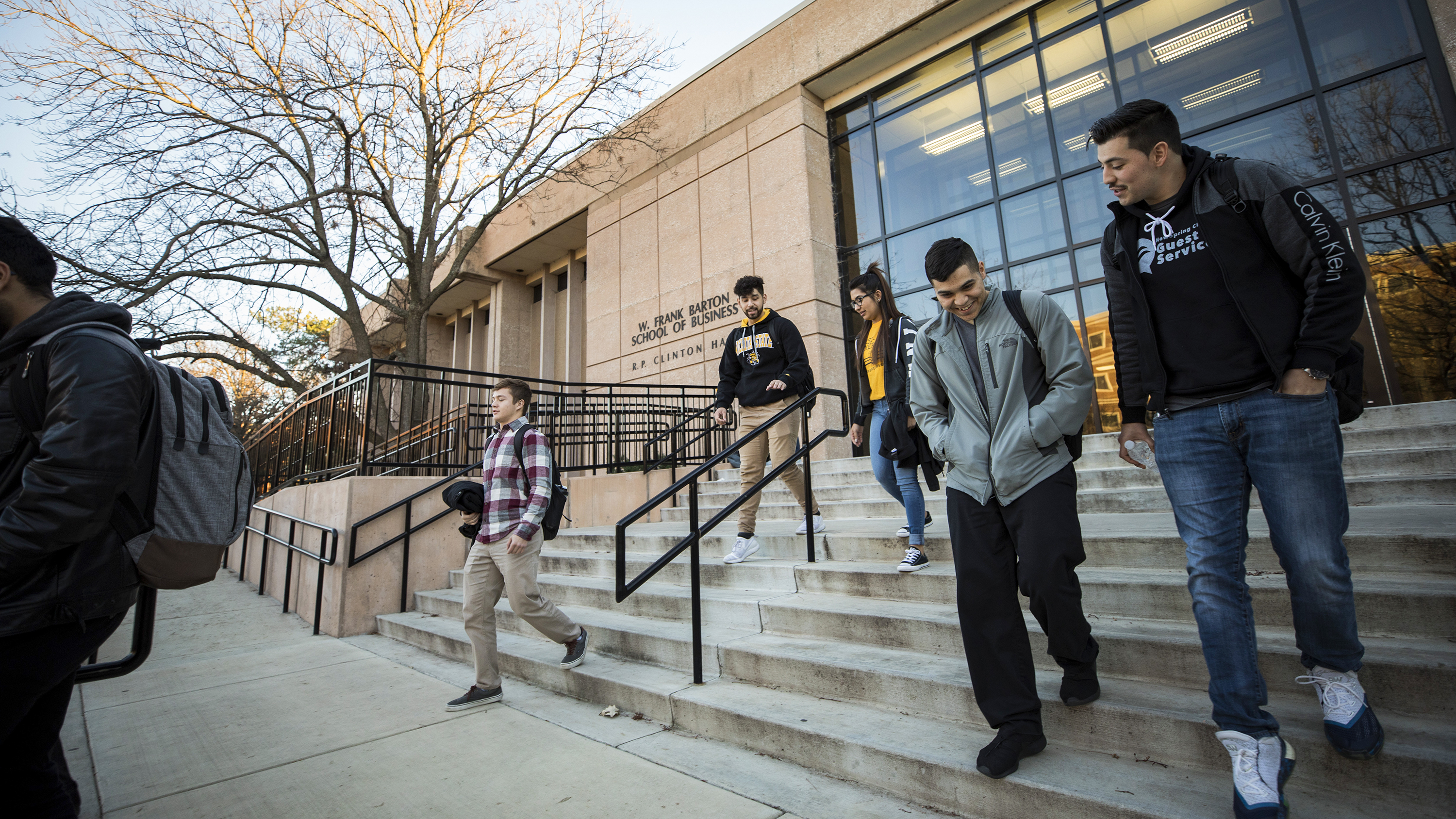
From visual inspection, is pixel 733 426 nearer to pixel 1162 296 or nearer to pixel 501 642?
pixel 501 642

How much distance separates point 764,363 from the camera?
4898mm

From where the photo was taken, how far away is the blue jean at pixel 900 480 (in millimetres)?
3668

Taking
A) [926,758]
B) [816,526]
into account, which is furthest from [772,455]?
[926,758]

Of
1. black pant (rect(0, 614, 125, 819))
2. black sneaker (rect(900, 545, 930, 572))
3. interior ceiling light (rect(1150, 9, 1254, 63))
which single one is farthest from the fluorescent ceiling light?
black pant (rect(0, 614, 125, 819))

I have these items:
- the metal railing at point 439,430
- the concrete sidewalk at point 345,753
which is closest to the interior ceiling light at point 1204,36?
the metal railing at point 439,430

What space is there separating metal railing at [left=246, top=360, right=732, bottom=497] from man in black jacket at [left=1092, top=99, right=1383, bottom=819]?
3364 millimetres

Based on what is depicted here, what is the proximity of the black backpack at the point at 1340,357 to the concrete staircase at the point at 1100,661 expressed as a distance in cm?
89

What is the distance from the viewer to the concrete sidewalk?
243 cm

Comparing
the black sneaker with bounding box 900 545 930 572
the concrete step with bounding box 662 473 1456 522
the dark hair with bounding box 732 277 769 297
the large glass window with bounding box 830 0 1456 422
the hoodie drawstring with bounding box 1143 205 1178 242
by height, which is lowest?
the black sneaker with bounding box 900 545 930 572

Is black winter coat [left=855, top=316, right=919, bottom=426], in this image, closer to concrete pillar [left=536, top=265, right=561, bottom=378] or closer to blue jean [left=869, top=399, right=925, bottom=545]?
blue jean [left=869, top=399, right=925, bottom=545]

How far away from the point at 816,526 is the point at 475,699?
2.53m

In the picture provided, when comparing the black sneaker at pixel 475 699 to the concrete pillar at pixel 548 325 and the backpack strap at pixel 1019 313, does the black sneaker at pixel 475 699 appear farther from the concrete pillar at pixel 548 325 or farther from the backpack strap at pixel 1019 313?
the concrete pillar at pixel 548 325

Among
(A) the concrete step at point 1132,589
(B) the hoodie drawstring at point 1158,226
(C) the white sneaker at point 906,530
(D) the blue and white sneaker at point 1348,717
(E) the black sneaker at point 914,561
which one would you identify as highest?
(B) the hoodie drawstring at point 1158,226

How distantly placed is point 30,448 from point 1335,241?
3593 mm
